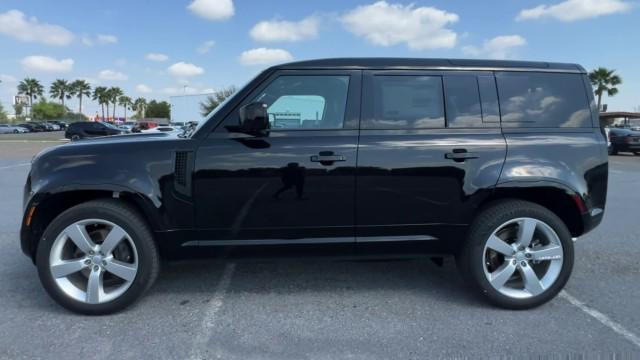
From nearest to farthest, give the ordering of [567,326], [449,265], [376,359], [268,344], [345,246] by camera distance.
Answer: [376,359] → [268,344] → [567,326] → [345,246] → [449,265]

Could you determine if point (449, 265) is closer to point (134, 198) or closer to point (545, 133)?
point (545, 133)

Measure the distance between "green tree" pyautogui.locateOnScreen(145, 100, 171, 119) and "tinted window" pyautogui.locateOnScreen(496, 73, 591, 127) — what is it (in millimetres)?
122195

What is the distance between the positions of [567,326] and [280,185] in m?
2.25

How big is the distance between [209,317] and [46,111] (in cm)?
11457

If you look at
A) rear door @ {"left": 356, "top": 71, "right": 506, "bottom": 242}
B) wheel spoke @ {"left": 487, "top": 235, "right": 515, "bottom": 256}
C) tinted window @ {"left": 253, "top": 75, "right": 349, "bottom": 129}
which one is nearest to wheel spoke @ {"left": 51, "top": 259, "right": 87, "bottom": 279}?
tinted window @ {"left": 253, "top": 75, "right": 349, "bottom": 129}

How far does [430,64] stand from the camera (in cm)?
350

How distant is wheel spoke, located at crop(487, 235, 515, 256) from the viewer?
134 inches

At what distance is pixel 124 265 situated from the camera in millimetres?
3250

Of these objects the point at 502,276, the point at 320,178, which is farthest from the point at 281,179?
the point at 502,276

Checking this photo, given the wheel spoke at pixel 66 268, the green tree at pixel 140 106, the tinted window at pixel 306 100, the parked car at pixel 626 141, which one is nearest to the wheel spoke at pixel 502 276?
the tinted window at pixel 306 100

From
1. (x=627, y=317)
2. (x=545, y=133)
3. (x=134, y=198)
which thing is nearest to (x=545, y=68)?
(x=545, y=133)

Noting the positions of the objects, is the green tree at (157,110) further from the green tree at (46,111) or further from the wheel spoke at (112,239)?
the wheel spoke at (112,239)

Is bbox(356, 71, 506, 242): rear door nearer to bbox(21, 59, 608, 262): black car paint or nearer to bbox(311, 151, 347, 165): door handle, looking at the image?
bbox(21, 59, 608, 262): black car paint

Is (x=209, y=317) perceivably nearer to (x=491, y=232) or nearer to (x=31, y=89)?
(x=491, y=232)
